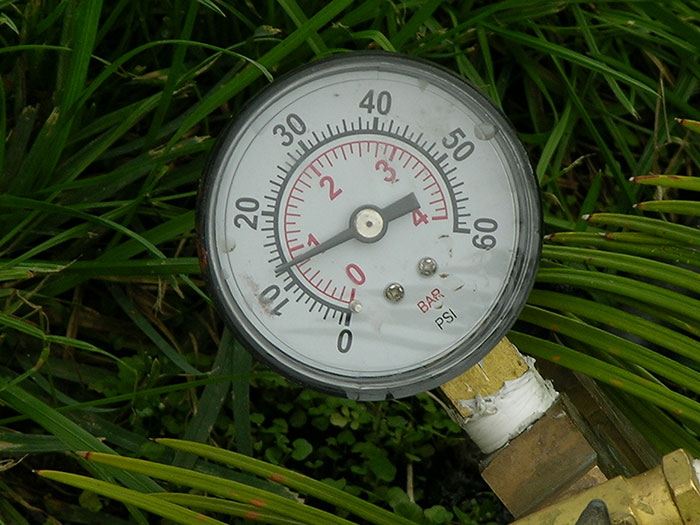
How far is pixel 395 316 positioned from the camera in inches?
52.4

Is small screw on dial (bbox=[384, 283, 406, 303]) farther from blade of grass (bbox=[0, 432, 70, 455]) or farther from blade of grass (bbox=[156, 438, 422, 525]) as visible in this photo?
blade of grass (bbox=[0, 432, 70, 455])

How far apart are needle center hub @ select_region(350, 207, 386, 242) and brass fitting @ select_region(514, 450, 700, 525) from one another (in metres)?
0.43

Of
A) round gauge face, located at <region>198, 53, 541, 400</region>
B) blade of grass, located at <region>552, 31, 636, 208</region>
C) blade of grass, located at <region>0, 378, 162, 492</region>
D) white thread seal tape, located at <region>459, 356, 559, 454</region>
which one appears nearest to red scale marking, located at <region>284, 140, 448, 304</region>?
round gauge face, located at <region>198, 53, 541, 400</region>

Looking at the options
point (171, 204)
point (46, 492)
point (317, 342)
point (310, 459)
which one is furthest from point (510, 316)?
point (46, 492)

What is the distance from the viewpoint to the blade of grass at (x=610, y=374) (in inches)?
56.5

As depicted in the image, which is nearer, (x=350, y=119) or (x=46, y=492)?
(x=350, y=119)

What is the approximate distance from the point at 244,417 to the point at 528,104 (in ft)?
2.80

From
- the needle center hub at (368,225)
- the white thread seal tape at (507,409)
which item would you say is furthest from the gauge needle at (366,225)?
the white thread seal tape at (507,409)

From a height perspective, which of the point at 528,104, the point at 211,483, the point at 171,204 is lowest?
the point at 211,483

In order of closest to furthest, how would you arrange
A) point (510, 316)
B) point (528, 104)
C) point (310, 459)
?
point (510, 316) < point (310, 459) < point (528, 104)

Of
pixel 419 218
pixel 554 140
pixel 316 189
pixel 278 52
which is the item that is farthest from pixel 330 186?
pixel 554 140

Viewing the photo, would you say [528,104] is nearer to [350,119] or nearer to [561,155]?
[561,155]

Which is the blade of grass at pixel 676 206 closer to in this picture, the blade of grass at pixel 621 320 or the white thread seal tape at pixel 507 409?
the blade of grass at pixel 621 320

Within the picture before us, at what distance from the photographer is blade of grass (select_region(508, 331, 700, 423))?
1.43 metres
